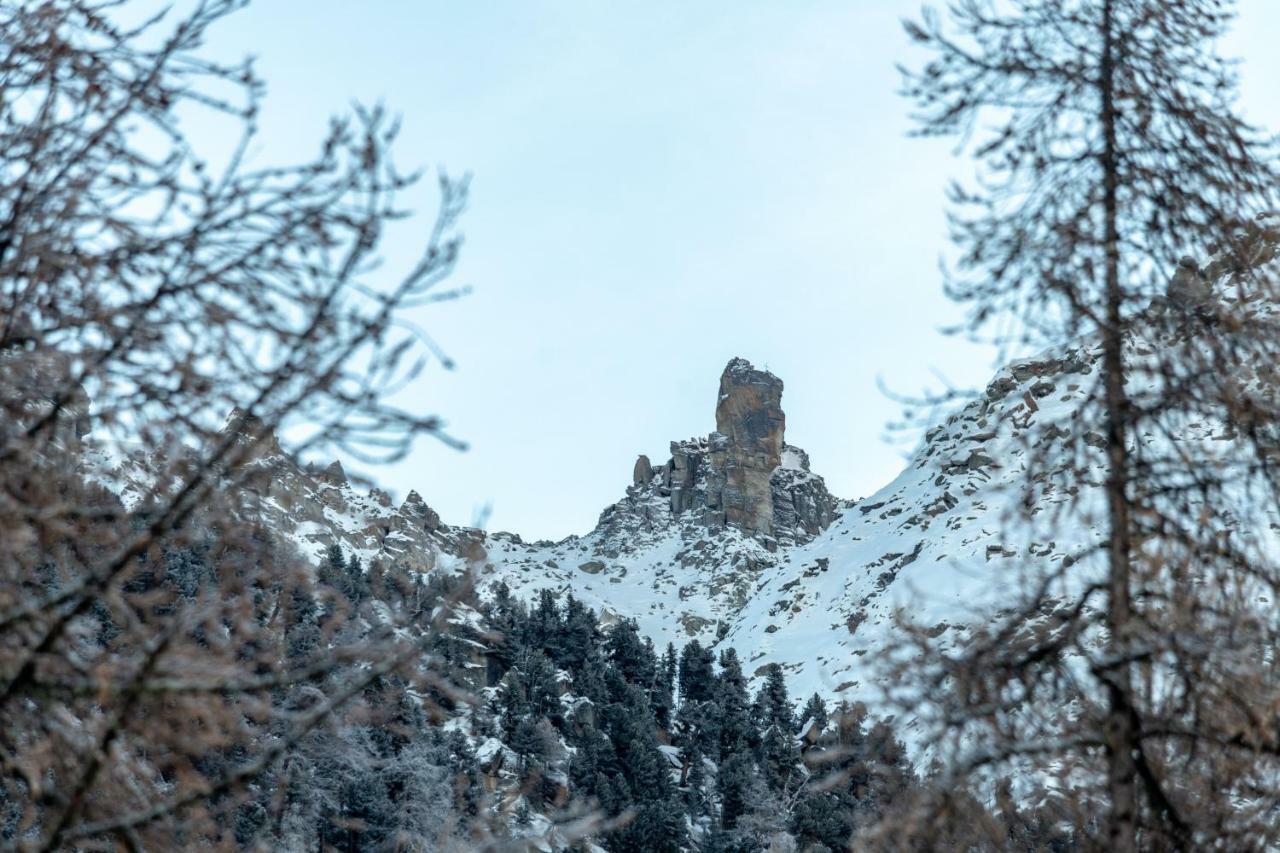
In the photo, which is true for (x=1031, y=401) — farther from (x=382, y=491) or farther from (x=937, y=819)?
(x=382, y=491)

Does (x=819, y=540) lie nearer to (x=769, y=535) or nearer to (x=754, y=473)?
(x=769, y=535)

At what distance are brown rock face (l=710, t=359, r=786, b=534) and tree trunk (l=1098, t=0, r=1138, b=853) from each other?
12669 centimetres

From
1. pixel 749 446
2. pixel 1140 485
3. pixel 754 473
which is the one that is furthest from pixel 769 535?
pixel 1140 485

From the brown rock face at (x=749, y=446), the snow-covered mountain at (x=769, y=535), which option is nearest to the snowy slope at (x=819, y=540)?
the snow-covered mountain at (x=769, y=535)

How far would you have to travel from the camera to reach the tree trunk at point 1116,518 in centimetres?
428

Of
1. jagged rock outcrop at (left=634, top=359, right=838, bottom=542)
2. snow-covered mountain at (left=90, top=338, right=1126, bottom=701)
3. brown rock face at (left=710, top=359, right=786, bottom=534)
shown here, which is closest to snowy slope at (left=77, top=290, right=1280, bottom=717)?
snow-covered mountain at (left=90, top=338, right=1126, bottom=701)

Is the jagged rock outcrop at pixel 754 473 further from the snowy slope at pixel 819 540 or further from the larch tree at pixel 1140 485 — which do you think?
the larch tree at pixel 1140 485

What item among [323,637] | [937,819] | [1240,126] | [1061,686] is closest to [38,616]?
[323,637]

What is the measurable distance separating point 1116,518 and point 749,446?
128401mm

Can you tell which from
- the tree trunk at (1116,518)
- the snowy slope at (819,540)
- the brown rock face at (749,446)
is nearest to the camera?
A: the tree trunk at (1116,518)

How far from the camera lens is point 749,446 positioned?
133m

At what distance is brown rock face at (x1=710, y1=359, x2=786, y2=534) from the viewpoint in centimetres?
13175

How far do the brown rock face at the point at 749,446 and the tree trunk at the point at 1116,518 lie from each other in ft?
416

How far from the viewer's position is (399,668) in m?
3.22
